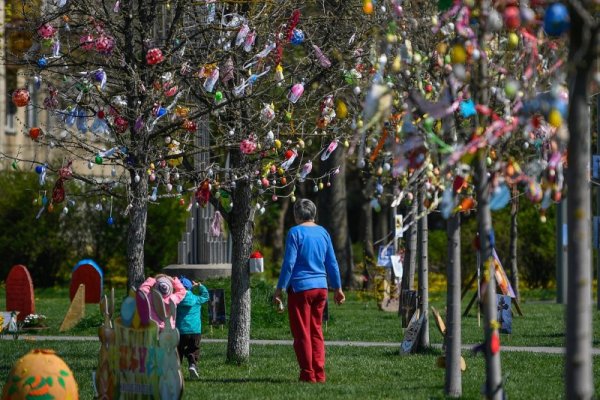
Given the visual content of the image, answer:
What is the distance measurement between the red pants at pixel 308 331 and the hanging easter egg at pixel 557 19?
16.4 feet

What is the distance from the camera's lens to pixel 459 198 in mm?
8883

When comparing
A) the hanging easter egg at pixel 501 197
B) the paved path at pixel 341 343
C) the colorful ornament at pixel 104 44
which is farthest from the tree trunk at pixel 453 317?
the paved path at pixel 341 343

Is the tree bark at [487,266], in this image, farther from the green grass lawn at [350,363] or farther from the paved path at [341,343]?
the paved path at [341,343]

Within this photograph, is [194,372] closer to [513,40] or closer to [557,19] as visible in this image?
[513,40]

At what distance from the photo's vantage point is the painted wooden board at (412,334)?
12930 mm

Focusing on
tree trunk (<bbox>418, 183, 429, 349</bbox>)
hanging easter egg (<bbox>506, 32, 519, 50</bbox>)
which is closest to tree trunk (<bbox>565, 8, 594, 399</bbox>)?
hanging easter egg (<bbox>506, 32, 519, 50</bbox>)

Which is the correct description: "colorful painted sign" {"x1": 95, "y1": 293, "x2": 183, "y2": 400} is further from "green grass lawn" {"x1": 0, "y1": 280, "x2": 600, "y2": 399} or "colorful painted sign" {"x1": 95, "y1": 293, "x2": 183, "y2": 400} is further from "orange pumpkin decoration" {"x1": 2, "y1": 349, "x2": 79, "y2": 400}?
"green grass lawn" {"x1": 0, "y1": 280, "x2": 600, "y2": 399}

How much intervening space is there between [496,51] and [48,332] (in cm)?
1053

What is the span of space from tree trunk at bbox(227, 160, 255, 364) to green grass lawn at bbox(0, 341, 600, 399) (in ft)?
0.71

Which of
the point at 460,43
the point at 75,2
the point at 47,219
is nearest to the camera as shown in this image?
the point at 460,43

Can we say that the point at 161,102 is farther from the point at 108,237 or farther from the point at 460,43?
the point at 108,237

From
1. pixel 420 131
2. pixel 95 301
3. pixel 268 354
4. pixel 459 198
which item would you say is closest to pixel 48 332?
pixel 95 301

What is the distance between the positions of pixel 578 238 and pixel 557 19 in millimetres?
1135

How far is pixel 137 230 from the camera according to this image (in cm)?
1073
